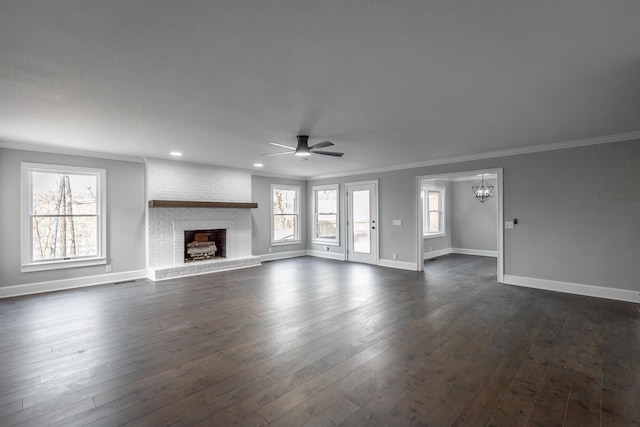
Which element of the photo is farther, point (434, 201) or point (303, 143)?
point (434, 201)

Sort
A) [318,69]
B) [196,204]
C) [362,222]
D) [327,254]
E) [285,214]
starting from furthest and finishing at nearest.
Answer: [285,214]
[327,254]
[362,222]
[196,204]
[318,69]

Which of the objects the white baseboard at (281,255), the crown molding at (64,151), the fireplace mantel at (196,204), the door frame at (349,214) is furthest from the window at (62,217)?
the door frame at (349,214)

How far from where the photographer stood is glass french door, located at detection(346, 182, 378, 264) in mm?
7609

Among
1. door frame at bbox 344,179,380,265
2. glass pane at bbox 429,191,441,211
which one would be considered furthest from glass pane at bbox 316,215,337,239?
glass pane at bbox 429,191,441,211

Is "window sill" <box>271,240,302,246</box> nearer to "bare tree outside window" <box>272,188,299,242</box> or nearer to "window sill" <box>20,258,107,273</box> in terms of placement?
"bare tree outside window" <box>272,188,299,242</box>

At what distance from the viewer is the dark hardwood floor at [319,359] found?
78.4 inches

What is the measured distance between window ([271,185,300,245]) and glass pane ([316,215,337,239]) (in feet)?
2.13

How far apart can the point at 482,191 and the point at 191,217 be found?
7.76 metres

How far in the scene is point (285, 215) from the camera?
880cm

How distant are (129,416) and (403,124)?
12.9 ft

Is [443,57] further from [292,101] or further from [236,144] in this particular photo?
[236,144]

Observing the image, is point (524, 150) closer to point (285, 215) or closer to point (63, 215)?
point (285, 215)

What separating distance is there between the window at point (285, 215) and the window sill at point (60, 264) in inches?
160

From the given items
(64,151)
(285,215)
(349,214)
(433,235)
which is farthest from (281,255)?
(64,151)
